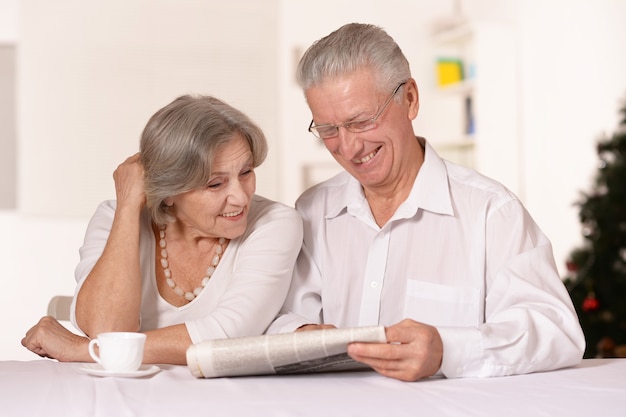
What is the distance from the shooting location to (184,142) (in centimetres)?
187

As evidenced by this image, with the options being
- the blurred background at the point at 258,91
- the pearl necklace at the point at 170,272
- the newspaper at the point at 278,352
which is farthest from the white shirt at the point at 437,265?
the blurred background at the point at 258,91

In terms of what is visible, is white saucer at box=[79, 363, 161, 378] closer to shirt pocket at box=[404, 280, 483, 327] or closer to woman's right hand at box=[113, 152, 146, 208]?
woman's right hand at box=[113, 152, 146, 208]

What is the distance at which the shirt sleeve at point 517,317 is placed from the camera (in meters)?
1.57

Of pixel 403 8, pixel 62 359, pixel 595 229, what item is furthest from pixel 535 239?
pixel 403 8

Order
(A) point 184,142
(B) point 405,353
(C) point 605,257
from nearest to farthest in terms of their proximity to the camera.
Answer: (B) point 405,353, (A) point 184,142, (C) point 605,257

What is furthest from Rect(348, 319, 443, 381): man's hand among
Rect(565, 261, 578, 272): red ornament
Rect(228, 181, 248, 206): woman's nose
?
Rect(565, 261, 578, 272): red ornament

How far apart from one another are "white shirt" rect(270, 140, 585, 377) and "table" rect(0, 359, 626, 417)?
155 mm

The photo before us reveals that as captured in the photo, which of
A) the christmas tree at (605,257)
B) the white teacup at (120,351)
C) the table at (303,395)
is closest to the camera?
the table at (303,395)

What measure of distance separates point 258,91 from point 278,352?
4.26 metres

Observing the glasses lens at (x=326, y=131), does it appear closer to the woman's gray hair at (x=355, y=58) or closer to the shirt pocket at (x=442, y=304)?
the woman's gray hair at (x=355, y=58)

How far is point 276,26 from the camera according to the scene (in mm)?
5594

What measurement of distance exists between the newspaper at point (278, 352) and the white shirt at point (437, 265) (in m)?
0.35

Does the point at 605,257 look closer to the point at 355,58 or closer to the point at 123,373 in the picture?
the point at 355,58

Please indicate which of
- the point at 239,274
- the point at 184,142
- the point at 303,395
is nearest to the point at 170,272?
the point at 239,274
